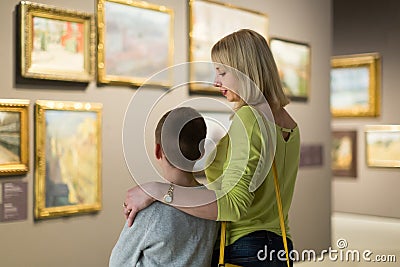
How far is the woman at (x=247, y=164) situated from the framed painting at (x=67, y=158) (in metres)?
2.17

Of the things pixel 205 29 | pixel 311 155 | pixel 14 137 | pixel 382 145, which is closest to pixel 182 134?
pixel 14 137

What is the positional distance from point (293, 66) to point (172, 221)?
167 inches

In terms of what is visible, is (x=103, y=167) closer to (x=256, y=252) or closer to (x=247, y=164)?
(x=256, y=252)

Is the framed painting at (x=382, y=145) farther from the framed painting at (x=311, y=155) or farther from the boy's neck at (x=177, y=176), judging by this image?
the boy's neck at (x=177, y=176)

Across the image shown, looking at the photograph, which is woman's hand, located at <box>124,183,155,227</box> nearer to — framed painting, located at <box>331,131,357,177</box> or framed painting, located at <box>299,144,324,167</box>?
framed painting, located at <box>299,144,324,167</box>

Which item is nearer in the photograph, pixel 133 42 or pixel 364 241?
pixel 133 42

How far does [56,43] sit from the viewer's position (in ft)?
12.7

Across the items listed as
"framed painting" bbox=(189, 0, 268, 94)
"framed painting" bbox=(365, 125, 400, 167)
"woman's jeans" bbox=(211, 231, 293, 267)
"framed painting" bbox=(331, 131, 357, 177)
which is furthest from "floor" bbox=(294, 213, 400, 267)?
"woman's jeans" bbox=(211, 231, 293, 267)

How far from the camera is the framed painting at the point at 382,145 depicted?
30.1ft

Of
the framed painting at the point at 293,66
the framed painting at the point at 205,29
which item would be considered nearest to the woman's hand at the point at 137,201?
the framed painting at the point at 205,29

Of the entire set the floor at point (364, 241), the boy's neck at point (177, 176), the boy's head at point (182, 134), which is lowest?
the floor at point (364, 241)

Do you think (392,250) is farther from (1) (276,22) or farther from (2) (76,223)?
(2) (76,223)

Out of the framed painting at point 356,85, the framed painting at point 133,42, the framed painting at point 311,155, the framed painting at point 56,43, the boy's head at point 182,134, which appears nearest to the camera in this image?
the boy's head at point 182,134

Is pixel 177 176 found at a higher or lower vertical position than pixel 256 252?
higher
